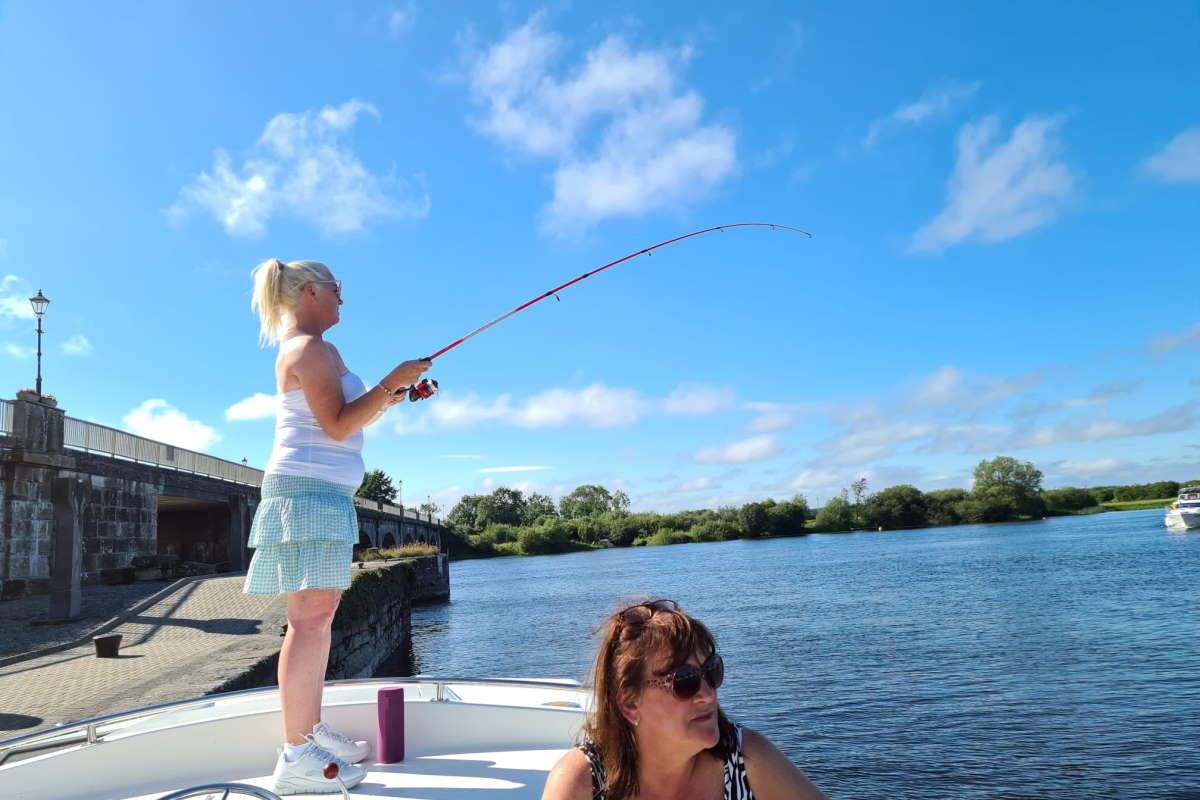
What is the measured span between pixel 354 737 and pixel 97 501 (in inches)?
587

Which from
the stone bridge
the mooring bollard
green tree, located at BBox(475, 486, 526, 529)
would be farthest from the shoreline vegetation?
the mooring bollard

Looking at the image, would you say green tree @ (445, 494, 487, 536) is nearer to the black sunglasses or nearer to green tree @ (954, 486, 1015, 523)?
green tree @ (954, 486, 1015, 523)

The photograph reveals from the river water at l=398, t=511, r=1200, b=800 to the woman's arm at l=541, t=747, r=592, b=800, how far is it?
1.24 ft

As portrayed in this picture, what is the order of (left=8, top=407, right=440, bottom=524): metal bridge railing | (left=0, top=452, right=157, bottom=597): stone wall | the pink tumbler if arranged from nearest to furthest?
the pink tumbler, (left=0, top=452, right=157, bottom=597): stone wall, (left=8, top=407, right=440, bottom=524): metal bridge railing

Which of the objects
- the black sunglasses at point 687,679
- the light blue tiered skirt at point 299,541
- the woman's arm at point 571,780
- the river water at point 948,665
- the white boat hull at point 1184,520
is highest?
the light blue tiered skirt at point 299,541

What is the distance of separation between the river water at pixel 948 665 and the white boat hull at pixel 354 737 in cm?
126

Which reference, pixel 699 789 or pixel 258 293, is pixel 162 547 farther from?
pixel 699 789

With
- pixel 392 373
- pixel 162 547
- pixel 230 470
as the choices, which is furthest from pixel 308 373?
pixel 162 547

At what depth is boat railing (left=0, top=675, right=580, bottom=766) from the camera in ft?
8.24

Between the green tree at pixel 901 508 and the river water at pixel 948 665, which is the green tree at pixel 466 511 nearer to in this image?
the green tree at pixel 901 508

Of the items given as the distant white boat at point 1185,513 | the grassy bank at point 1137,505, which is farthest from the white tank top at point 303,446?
the grassy bank at point 1137,505

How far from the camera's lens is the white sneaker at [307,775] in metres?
2.49

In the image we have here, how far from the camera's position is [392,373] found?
110 inches

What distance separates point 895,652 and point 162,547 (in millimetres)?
20971
